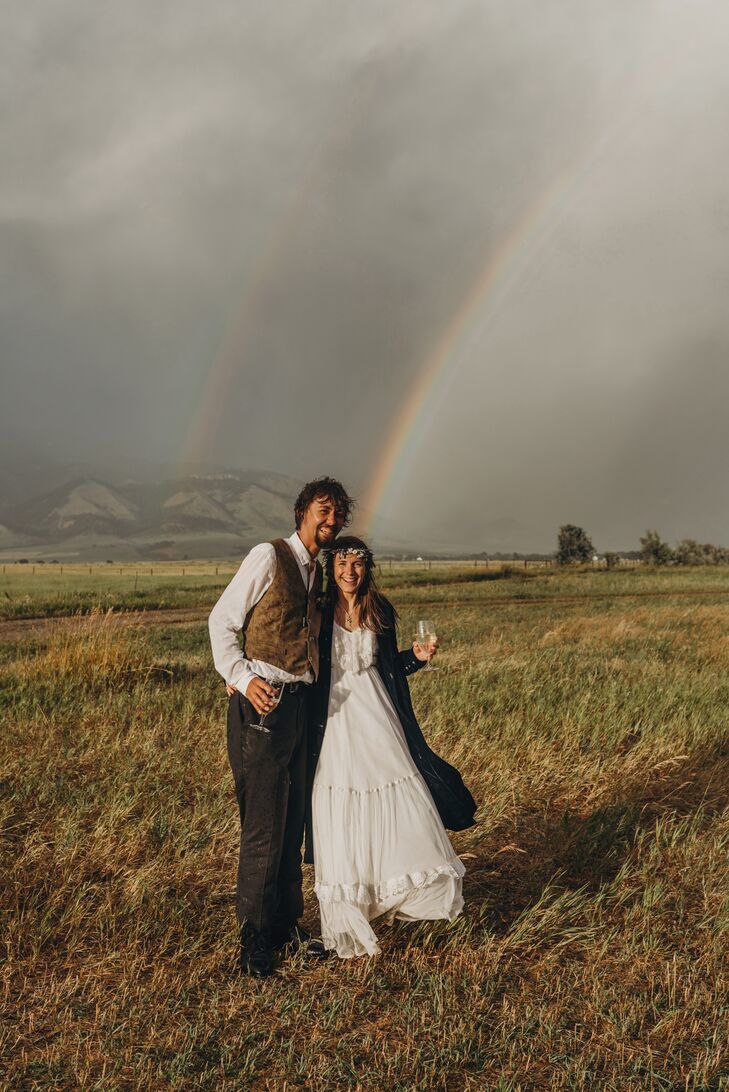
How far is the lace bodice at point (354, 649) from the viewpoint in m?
4.32

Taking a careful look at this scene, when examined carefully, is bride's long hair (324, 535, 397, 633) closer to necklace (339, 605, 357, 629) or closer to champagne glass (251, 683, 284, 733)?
necklace (339, 605, 357, 629)

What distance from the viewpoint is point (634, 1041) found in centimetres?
357

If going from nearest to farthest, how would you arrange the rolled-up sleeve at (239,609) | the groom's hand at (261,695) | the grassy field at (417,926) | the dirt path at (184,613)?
the grassy field at (417,926), the groom's hand at (261,695), the rolled-up sleeve at (239,609), the dirt path at (184,613)

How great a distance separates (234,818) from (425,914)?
225 centimetres

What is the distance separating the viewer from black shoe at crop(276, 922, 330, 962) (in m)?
4.34

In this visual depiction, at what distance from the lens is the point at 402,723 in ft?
14.7

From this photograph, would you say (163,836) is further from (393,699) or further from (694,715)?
(694,715)

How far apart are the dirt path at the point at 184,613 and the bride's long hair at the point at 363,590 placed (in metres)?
14.4

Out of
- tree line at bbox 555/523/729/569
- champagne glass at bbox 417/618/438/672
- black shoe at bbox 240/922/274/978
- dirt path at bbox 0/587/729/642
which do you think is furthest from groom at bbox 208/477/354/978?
tree line at bbox 555/523/729/569

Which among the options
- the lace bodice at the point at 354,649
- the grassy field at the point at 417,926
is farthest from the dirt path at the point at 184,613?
the lace bodice at the point at 354,649

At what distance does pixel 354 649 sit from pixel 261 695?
58 cm

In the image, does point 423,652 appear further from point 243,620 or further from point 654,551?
point 654,551

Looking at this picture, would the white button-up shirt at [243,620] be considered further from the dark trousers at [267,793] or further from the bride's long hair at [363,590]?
the bride's long hair at [363,590]

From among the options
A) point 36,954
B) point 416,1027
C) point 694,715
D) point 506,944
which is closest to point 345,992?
point 416,1027
